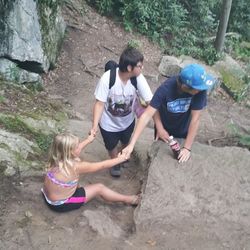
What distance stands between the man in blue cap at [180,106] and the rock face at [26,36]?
3784 mm

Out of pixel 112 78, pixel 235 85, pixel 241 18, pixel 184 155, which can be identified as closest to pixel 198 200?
pixel 184 155

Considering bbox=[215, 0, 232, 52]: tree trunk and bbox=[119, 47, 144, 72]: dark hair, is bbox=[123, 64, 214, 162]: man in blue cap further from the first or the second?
bbox=[215, 0, 232, 52]: tree trunk

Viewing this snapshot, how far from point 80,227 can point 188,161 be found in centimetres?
128

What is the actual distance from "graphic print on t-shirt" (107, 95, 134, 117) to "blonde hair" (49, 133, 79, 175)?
915 mm

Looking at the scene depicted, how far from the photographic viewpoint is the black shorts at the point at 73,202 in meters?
3.97

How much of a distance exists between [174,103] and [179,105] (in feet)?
0.20

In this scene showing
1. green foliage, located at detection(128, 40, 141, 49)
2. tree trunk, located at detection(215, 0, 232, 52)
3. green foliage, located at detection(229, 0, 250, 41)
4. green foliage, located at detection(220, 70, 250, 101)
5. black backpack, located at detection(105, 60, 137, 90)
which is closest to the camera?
black backpack, located at detection(105, 60, 137, 90)

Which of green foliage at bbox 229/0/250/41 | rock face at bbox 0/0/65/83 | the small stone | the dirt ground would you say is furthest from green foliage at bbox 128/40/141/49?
the small stone

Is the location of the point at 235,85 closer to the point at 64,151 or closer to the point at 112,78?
the point at 112,78

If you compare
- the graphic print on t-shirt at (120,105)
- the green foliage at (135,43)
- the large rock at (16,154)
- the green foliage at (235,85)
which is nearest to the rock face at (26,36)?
the large rock at (16,154)

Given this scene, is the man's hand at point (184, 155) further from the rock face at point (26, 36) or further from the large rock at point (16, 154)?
the rock face at point (26, 36)

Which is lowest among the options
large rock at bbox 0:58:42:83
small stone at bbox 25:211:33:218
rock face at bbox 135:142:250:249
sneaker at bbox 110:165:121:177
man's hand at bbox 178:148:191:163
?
large rock at bbox 0:58:42:83

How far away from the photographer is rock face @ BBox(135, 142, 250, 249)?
12.8 feet

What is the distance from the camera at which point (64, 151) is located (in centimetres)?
376
